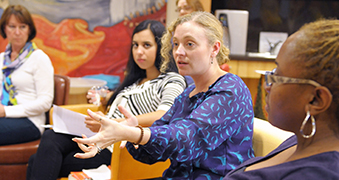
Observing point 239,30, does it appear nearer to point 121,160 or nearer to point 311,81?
point 121,160

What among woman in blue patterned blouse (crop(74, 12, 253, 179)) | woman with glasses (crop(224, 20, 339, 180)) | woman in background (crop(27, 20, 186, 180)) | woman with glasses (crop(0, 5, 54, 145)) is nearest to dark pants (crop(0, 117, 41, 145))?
woman with glasses (crop(0, 5, 54, 145))

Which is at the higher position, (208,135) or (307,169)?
(307,169)

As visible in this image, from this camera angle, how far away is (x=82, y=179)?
5.47 feet

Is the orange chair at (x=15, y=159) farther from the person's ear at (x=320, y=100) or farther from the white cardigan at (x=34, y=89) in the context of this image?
the person's ear at (x=320, y=100)

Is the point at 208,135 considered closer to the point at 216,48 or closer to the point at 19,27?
the point at 216,48

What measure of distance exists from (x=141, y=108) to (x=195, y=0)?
1174mm

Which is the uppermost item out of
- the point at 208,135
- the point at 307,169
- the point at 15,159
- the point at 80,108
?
the point at 307,169

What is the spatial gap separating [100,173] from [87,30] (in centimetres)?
237

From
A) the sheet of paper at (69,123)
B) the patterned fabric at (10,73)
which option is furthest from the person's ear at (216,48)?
the patterned fabric at (10,73)

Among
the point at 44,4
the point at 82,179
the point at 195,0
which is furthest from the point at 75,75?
the point at 82,179

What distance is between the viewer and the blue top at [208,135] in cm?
103

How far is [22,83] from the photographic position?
2.48 meters

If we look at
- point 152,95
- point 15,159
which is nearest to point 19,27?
point 15,159

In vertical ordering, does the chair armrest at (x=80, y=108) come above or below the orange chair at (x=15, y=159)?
above
